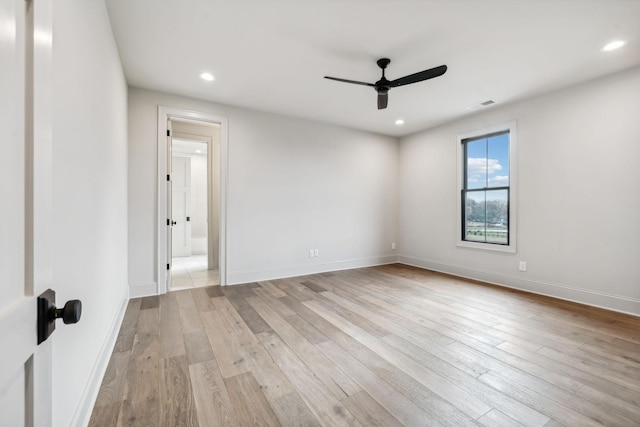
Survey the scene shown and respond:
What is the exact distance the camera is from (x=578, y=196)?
3426mm

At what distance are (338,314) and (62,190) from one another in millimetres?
2540

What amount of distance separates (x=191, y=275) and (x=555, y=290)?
212 inches

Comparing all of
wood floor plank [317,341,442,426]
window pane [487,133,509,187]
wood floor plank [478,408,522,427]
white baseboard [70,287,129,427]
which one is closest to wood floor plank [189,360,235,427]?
white baseboard [70,287,129,427]

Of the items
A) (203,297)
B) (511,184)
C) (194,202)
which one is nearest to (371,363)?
(203,297)

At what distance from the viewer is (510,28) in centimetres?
239

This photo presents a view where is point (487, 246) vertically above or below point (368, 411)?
above

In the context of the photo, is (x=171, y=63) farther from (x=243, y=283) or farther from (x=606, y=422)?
(x=606, y=422)

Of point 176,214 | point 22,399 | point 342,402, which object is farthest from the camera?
point 176,214

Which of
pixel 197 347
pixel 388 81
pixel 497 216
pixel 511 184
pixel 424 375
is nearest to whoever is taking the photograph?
pixel 424 375

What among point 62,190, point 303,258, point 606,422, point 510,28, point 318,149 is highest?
point 510,28

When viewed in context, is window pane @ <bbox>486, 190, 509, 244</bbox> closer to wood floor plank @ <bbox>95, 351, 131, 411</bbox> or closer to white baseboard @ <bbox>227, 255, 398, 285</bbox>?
white baseboard @ <bbox>227, 255, 398, 285</bbox>

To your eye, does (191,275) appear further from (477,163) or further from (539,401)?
(477,163)

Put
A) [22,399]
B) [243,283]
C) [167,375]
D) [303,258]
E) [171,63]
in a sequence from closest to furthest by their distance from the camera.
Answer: [22,399]
[167,375]
[171,63]
[243,283]
[303,258]

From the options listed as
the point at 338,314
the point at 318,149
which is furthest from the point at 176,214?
the point at 338,314
